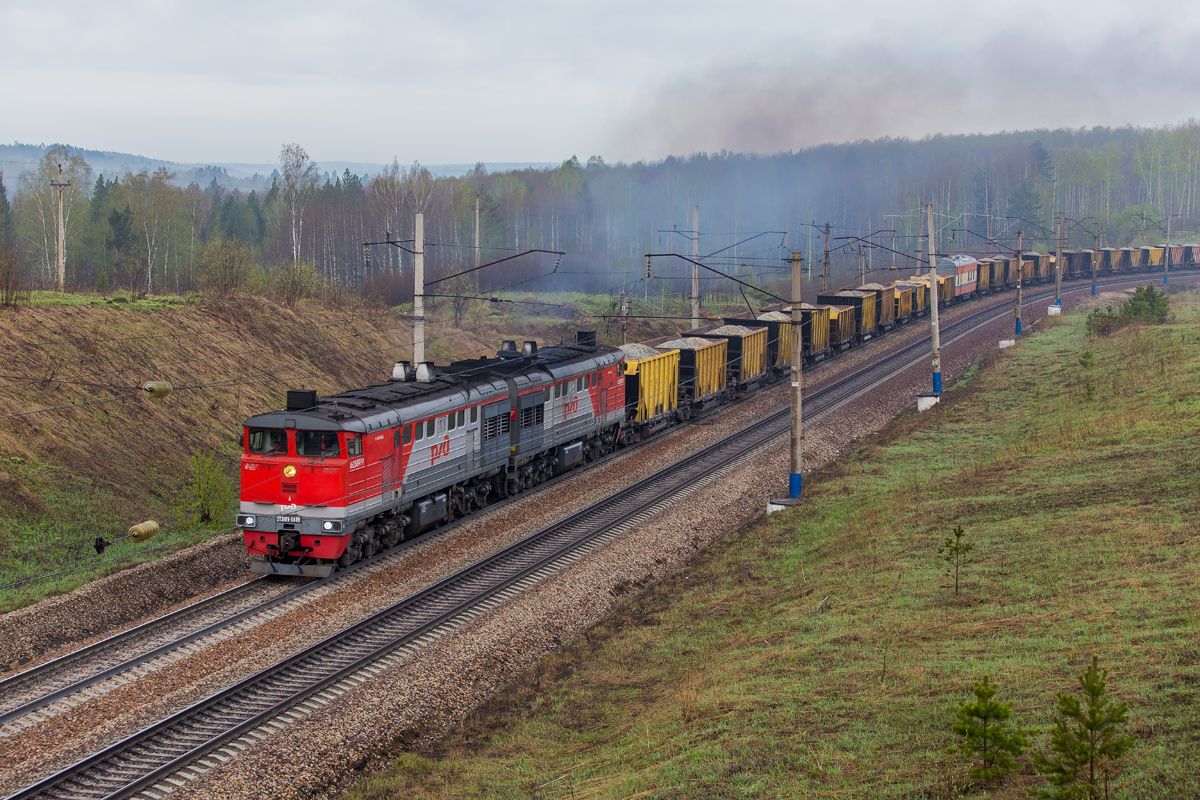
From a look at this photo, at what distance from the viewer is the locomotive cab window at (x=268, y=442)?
2075cm

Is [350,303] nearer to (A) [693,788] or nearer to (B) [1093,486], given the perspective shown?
(B) [1093,486]

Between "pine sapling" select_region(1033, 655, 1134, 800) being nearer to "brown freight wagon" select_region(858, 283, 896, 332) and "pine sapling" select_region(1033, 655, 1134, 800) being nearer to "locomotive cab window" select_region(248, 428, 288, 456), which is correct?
"locomotive cab window" select_region(248, 428, 288, 456)

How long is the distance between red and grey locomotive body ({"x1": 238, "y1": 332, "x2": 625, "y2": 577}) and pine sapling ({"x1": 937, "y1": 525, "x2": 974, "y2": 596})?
12233 millimetres

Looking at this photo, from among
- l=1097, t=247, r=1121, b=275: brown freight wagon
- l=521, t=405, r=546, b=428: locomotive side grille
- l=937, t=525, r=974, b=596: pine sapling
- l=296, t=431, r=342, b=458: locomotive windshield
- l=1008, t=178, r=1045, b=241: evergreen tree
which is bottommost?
l=937, t=525, r=974, b=596: pine sapling

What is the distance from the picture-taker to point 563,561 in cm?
2250

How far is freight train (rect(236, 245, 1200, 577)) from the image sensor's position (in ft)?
67.6

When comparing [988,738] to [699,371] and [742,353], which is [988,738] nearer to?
[699,371]

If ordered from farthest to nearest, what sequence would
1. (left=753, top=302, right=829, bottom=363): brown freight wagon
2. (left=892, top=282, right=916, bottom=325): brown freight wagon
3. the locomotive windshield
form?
(left=892, top=282, right=916, bottom=325): brown freight wagon
(left=753, top=302, right=829, bottom=363): brown freight wagon
the locomotive windshield

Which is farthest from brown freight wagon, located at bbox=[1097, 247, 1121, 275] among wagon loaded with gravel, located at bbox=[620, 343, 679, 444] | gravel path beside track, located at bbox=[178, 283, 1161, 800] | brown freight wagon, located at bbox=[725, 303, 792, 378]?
gravel path beside track, located at bbox=[178, 283, 1161, 800]

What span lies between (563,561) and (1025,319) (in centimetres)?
5292

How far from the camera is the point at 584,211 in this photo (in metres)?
128

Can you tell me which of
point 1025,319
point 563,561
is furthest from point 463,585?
point 1025,319

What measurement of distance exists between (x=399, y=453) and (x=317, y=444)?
237cm

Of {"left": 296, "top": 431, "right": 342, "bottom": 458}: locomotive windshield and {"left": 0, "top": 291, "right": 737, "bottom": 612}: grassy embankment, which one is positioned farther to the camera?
{"left": 0, "top": 291, "right": 737, "bottom": 612}: grassy embankment
